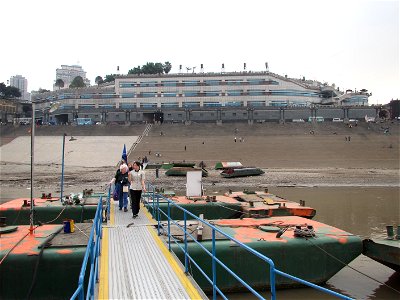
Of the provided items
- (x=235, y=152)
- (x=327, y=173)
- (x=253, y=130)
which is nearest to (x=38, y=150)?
(x=235, y=152)

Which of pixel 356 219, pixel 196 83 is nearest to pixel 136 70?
pixel 196 83

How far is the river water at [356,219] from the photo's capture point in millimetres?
9516

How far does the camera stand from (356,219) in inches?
738

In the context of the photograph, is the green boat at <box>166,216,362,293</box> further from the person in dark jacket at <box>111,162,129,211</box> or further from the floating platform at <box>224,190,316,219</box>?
the floating platform at <box>224,190,316,219</box>

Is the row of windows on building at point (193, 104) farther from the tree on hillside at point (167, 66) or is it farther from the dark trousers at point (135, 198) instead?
the dark trousers at point (135, 198)

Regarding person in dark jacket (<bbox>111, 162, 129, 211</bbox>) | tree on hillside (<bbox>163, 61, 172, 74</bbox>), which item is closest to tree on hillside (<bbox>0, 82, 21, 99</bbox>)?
tree on hillside (<bbox>163, 61, 172, 74</bbox>)

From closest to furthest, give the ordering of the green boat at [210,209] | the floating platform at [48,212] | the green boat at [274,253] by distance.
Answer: the green boat at [274,253], the floating platform at [48,212], the green boat at [210,209]

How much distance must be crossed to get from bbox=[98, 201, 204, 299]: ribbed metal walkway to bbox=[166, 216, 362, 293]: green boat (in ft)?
2.43

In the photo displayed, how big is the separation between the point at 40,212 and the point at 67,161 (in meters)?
37.0

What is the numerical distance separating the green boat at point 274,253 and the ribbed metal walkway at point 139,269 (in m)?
0.74

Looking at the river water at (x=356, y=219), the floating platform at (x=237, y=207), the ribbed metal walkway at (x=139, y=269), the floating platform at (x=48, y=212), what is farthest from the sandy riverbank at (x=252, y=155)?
the ribbed metal walkway at (x=139, y=269)

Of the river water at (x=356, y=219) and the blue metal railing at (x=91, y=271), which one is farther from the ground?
the blue metal railing at (x=91, y=271)

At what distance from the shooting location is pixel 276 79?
287ft

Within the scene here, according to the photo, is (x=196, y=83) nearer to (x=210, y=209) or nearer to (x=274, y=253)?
(x=210, y=209)
